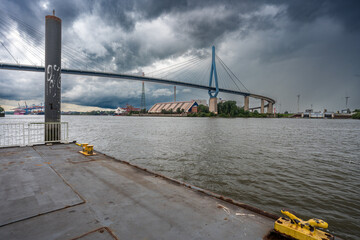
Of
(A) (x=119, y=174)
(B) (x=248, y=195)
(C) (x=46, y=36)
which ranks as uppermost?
(C) (x=46, y=36)

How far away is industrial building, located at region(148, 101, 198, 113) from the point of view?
456 ft

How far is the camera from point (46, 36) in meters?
8.51

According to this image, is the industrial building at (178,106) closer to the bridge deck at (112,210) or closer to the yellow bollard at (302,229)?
the bridge deck at (112,210)

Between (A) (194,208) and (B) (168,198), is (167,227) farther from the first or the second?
(B) (168,198)

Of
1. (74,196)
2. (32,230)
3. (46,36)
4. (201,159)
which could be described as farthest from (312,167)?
(46,36)

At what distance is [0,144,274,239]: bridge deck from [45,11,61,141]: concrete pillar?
4670mm

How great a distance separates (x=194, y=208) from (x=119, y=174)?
7.86 ft

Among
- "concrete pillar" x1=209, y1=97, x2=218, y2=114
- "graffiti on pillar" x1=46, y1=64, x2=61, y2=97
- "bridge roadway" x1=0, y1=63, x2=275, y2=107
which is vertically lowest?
"graffiti on pillar" x1=46, y1=64, x2=61, y2=97

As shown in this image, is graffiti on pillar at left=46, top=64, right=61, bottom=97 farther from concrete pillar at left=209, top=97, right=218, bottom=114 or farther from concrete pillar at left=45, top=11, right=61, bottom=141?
concrete pillar at left=209, top=97, right=218, bottom=114

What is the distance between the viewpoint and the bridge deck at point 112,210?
217 centimetres

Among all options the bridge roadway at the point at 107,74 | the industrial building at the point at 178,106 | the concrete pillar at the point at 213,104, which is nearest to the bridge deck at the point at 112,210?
the bridge roadway at the point at 107,74

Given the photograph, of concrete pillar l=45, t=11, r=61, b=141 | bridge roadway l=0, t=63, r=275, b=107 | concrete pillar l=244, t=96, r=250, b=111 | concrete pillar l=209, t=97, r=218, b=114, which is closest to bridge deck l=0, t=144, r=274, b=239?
concrete pillar l=45, t=11, r=61, b=141

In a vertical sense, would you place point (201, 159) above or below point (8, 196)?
below

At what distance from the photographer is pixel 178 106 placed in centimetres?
15088
